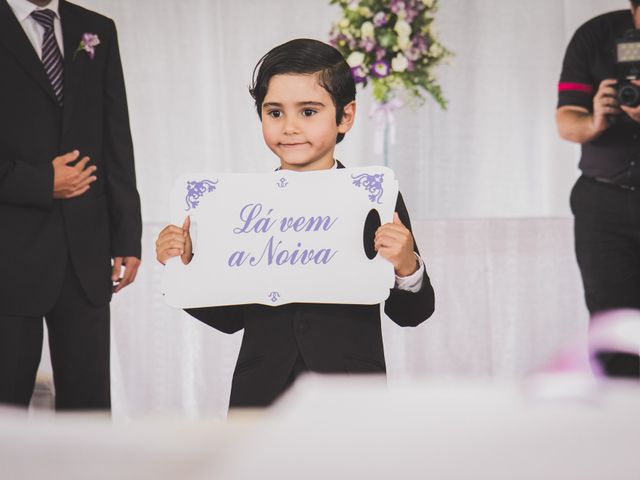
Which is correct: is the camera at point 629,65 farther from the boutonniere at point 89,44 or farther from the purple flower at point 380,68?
the boutonniere at point 89,44

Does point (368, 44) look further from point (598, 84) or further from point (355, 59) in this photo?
point (598, 84)

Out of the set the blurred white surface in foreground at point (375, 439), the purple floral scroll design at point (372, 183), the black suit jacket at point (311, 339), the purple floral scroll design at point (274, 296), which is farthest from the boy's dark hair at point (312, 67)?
the blurred white surface in foreground at point (375, 439)

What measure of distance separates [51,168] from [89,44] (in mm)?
302

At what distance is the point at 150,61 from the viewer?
9.03ft

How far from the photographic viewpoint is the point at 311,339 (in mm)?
1451

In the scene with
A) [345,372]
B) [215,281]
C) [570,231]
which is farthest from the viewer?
[570,231]

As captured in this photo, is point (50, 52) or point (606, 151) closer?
point (50, 52)

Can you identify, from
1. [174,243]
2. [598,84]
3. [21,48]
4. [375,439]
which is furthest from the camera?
[598,84]

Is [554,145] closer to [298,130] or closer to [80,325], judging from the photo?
[298,130]

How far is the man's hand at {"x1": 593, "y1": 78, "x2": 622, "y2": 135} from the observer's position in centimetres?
225

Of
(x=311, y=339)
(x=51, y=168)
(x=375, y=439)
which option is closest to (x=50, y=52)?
(x=51, y=168)

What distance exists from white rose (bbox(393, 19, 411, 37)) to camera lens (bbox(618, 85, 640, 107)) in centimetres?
65

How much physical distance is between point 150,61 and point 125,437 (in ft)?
8.87

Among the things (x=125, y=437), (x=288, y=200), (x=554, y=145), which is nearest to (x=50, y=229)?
(x=288, y=200)
